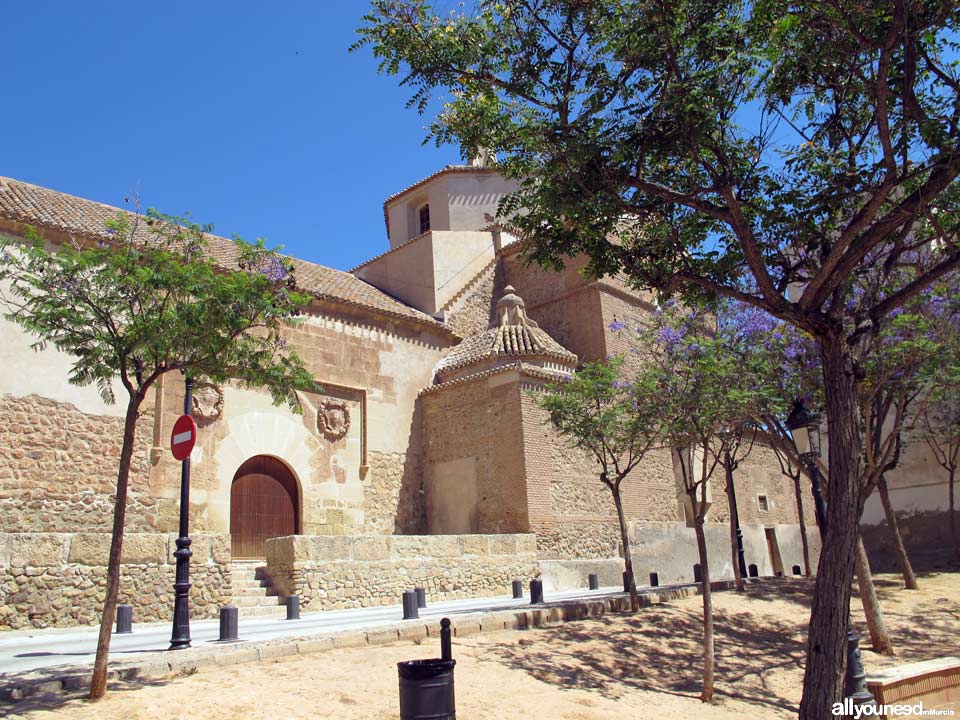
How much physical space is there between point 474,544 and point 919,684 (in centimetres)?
858

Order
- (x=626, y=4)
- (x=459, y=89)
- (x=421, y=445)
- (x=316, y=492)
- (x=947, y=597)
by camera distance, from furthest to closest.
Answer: (x=421, y=445)
(x=316, y=492)
(x=947, y=597)
(x=459, y=89)
(x=626, y=4)

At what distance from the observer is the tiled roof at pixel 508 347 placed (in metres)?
17.9

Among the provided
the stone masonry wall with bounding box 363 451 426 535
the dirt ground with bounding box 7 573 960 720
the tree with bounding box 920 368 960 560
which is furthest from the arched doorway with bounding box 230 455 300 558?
the tree with bounding box 920 368 960 560

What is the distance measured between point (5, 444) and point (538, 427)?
10188 mm

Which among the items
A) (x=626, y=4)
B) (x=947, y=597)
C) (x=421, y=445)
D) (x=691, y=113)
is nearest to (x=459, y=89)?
(x=626, y=4)

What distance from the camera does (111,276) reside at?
22.8 ft

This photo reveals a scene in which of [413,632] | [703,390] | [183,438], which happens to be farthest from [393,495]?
[183,438]

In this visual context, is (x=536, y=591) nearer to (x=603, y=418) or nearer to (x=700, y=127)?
(x=603, y=418)

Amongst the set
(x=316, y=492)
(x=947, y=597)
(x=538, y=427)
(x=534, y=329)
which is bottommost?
(x=947, y=597)

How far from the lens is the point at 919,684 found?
7723 millimetres

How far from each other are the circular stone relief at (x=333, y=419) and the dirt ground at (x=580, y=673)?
27.0ft

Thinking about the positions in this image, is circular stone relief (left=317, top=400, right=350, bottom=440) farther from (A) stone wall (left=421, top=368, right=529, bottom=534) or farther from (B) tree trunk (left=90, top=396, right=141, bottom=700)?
(B) tree trunk (left=90, top=396, right=141, bottom=700)

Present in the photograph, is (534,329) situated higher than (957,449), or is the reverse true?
(534,329)

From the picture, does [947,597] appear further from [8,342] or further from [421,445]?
[8,342]
